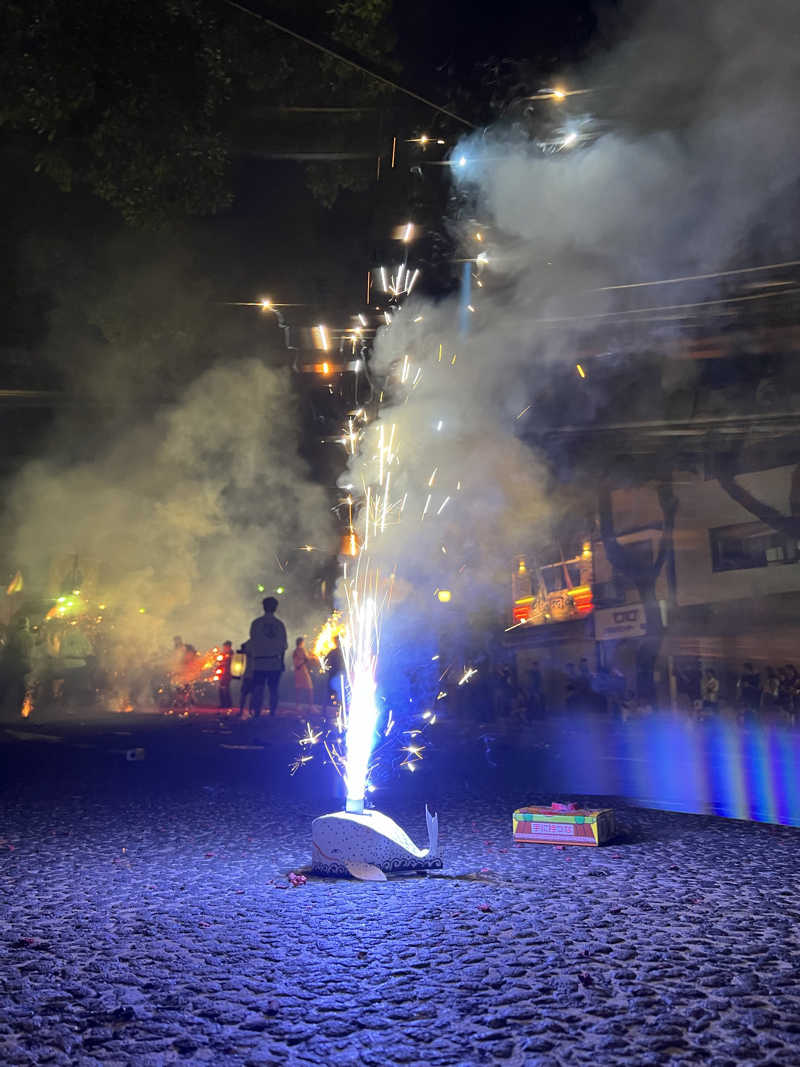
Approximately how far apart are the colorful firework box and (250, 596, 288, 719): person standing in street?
10.0 meters

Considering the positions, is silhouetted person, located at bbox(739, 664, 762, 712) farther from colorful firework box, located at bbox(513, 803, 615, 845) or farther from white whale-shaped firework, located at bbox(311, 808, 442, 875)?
white whale-shaped firework, located at bbox(311, 808, 442, 875)

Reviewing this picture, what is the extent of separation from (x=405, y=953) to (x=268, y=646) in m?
12.4

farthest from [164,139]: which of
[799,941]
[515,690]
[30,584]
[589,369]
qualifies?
[30,584]

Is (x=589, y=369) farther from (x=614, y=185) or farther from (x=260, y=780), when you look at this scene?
(x=260, y=780)

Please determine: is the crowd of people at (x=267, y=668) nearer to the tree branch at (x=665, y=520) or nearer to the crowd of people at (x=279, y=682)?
the crowd of people at (x=279, y=682)

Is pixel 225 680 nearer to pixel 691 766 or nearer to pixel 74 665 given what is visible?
pixel 74 665

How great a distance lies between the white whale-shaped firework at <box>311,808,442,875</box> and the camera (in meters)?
4.06

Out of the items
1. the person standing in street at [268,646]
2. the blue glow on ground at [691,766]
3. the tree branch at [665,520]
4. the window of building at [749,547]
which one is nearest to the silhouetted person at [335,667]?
the person standing in street at [268,646]

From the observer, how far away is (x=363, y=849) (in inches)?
160

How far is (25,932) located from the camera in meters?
3.09

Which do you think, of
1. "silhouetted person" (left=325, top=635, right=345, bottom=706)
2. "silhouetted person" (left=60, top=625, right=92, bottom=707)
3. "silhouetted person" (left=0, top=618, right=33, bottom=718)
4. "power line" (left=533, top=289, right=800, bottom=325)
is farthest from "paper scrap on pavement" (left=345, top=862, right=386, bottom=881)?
"silhouetted person" (left=60, top=625, right=92, bottom=707)

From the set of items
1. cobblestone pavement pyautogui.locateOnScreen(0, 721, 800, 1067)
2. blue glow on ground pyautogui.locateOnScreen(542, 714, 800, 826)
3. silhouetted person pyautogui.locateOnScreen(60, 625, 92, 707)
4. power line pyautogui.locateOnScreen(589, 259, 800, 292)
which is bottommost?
cobblestone pavement pyautogui.locateOnScreen(0, 721, 800, 1067)

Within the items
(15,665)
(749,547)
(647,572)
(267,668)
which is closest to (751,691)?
(749,547)

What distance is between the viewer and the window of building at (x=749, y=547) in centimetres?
1970
